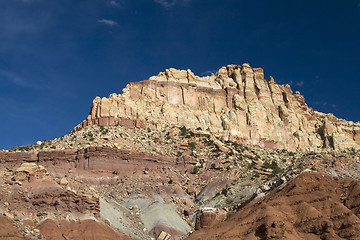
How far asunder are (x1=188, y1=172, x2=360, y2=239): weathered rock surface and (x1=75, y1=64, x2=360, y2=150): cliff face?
159 ft

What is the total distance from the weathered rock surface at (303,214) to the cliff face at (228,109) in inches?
1908

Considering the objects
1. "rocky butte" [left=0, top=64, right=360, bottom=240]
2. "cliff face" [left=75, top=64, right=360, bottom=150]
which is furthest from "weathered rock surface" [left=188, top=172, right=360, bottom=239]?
"cliff face" [left=75, top=64, right=360, bottom=150]

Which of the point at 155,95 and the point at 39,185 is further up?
the point at 155,95

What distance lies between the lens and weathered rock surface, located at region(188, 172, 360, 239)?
2891 centimetres

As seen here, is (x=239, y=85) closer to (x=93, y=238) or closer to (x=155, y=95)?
(x=155, y=95)

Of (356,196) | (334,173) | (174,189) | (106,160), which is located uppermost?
(106,160)

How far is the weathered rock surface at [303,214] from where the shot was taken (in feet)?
94.8

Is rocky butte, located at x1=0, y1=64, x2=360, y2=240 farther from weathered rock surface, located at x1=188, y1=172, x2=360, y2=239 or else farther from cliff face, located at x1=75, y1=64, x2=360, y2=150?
cliff face, located at x1=75, y1=64, x2=360, y2=150

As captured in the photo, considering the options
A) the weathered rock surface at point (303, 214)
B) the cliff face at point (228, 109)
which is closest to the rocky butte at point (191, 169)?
the weathered rock surface at point (303, 214)

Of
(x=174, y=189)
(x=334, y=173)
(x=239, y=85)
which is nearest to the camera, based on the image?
(x=334, y=173)

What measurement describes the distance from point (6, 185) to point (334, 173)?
27.5 metres

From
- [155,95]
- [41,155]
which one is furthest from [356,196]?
[155,95]

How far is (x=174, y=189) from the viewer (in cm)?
6338

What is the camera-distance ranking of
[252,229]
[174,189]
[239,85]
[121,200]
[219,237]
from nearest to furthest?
[252,229], [219,237], [121,200], [174,189], [239,85]
